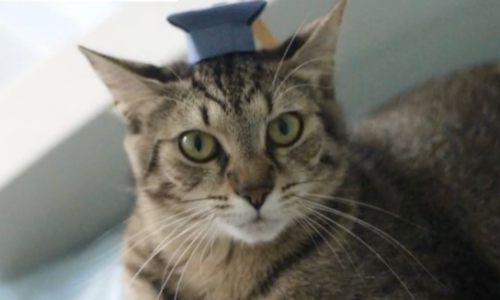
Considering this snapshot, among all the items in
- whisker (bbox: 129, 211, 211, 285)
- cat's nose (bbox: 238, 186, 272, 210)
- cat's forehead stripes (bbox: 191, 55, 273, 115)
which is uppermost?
cat's forehead stripes (bbox: 191, 55, 273, 115)

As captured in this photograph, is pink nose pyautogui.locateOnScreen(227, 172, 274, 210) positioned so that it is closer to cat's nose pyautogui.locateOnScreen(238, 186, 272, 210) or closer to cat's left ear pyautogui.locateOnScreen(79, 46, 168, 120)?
cat's nose pyautogui.locateOnScreen(238, 186, 272, 210)

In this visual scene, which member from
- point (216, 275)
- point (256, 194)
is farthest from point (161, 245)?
point (256, 194)

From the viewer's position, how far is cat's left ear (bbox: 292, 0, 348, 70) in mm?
1029

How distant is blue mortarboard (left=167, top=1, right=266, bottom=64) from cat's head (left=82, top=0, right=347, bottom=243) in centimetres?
2

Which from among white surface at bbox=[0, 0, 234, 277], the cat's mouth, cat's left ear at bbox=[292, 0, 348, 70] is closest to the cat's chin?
the cat's mouth

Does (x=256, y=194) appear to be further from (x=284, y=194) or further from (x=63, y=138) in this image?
(x=63, y=138)

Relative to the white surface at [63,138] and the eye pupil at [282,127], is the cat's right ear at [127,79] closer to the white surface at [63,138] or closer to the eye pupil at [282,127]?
the eye pupil at [282,127]

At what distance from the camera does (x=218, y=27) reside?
97 centimetres

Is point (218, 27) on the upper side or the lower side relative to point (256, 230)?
upper

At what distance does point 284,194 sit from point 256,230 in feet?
0.18

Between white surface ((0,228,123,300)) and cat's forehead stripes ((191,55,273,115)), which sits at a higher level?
cat's forehead stripes ((191,55,273,115))

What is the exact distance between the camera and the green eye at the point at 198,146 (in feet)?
3.24

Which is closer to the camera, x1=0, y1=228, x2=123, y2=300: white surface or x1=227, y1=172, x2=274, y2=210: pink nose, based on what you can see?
x1=227, y1=172, x2=274, y2=210: pink nose

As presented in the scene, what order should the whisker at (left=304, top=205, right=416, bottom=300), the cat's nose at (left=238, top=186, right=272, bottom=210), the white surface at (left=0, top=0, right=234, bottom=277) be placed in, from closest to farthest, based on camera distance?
the cat's nose at (left=238, top=186, right=272, bottom=210) < the whisker at (left=304, top=205, right=416, bottom=300) < the white surface at (left=0, top=0, right=234, bottom=277)
